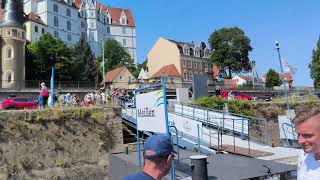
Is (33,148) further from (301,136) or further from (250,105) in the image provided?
(301,136)

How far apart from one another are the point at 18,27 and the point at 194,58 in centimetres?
3804

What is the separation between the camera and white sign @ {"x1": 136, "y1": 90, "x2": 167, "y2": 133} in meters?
8.55

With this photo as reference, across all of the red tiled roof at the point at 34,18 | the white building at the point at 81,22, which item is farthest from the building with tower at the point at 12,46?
the red tiled roof at the point at 34,18

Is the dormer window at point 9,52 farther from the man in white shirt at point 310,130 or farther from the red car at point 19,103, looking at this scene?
the man in white shirt at point 310,130

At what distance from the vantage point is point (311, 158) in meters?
3.14

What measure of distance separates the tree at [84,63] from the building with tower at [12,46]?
335 inches

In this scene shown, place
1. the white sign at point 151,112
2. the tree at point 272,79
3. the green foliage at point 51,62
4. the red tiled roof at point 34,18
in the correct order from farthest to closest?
the red tiled roof at point 34,18, the tree at point 272,79, the green foliage at point 51,62, the white sign at point 151,112

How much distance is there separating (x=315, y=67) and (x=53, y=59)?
38.9 meters

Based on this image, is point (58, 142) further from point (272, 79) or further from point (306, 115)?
point (272, 79)

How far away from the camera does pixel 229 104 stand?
80.1 feet

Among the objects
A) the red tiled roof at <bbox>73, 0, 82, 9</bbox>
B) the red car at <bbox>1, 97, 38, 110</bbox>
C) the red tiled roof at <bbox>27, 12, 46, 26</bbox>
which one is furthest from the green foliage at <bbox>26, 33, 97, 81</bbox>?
Answer: the red tiled roof at <bbox>73, 0, 82, 9</bbox>

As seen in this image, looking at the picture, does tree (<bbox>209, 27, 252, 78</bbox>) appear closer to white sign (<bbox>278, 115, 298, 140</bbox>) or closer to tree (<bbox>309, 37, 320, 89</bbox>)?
tree (<bbox>309, 37, 320, 89</bbox>)

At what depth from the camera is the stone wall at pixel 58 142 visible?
55.6ft

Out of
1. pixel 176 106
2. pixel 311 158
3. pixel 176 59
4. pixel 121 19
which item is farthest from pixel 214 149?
pixel 121 19
